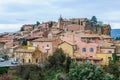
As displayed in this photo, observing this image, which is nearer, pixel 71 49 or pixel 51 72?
pixel 51 72

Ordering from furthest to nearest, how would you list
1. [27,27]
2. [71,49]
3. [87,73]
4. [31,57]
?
[27,27]
[71,49]
[31,57]
[87,73]

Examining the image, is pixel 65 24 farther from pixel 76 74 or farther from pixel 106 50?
pixel 76 74

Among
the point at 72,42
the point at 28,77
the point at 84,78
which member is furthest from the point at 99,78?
the point at 72,42

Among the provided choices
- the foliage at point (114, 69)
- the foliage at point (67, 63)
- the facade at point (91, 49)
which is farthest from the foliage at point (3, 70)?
the foliage at point (114, 69)

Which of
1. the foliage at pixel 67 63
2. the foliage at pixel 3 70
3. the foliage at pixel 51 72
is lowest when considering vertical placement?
the foliage at pixel 51 72

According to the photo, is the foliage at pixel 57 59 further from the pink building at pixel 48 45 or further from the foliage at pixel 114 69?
the foliage at pixel 114 69

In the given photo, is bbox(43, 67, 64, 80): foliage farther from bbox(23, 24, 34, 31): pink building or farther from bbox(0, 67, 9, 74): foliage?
bbox(23, 24, 34, 31): pink building

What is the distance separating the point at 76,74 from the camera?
94.0ft

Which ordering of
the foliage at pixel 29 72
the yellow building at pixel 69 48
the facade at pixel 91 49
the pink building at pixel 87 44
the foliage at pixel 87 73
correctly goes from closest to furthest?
the foliage at pixel 87 73, the foliage at pixel 29 72, the facade at pixel 91 49, the pink building at pixel 87 44, the yellow building at pixel 69 48

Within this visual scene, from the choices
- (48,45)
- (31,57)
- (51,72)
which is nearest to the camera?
(51,72)

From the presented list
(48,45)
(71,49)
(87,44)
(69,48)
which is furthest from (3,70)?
(87,44)

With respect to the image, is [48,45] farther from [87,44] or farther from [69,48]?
[87,44]

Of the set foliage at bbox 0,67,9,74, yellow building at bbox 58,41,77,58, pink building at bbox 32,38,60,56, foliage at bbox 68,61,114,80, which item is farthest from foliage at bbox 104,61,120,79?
foliage at bbox 0,67,9,74

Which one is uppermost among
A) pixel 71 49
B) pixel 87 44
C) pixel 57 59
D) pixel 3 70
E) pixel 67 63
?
pixel 87 44
